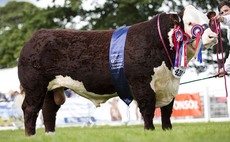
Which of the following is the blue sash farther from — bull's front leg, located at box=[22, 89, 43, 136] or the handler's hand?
the handler's hand

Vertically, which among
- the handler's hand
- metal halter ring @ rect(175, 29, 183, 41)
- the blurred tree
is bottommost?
the blurred tree

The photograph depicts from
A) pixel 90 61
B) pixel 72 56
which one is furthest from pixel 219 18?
pixel 72 56

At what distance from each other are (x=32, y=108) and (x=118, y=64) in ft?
5.40

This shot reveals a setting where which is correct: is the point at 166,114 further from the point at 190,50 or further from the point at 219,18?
the point at 219,18

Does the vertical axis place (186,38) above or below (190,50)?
above

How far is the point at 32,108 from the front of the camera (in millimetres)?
8633

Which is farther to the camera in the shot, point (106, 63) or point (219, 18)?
point (219, 18)

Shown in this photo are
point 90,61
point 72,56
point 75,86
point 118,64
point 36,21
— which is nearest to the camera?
point 118,64

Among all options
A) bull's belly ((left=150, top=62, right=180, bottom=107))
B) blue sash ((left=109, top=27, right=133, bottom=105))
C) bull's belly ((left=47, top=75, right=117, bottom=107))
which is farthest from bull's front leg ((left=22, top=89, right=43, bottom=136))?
bull's belly ((left=150, top=62, right=180, bottom=107))

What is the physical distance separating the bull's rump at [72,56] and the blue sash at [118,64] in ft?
0.30

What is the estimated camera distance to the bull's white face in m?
8.03

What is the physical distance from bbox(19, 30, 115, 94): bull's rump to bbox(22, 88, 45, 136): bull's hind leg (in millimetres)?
322

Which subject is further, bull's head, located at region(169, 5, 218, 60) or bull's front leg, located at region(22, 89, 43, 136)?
bull's front leg, located at region(22, 89, 43, 136)

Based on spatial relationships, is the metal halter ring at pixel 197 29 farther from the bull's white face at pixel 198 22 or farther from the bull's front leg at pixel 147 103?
the bull's front leg at pixel 147 103
